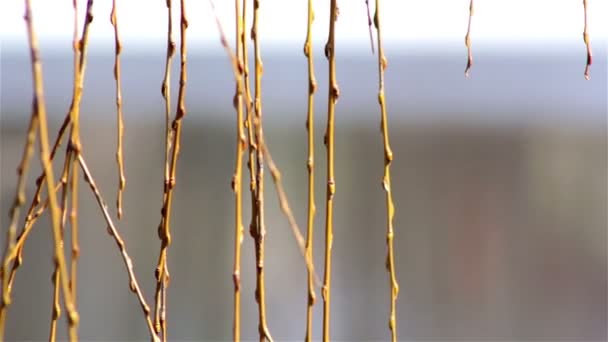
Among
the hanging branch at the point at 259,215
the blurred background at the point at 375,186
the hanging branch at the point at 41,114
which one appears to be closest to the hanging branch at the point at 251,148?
the hanging branch at the point at 259,215

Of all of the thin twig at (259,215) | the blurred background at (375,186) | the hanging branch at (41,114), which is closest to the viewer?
the hanging branch at (41,114)

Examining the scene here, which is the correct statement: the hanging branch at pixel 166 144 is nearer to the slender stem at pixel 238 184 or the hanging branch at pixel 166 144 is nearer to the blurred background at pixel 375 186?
the slender stem at pixel 238 184

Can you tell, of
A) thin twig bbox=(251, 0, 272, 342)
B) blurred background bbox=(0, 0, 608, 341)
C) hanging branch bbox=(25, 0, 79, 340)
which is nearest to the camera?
hanging branch bbox=(25, 0, 79, 340)

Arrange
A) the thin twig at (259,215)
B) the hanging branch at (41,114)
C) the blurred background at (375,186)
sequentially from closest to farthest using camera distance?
the hanging branch at (41,114) → the thin twig at (259,215) → the blurred background at (375,186)

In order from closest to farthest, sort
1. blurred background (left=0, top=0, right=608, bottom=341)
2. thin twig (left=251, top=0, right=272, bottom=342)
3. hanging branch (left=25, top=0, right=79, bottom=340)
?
hanging branch (left=25, top=0, right=79, bottom=340) → thin twig (left=251, top=0, right=272, bottom=342) → blurred background (left=0, top=0, right=608, bottom=341)

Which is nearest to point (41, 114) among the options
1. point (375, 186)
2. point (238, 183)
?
point (238, 183)

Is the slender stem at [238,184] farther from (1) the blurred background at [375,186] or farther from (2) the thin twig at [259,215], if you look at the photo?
(1) the blurred background at [375,186]

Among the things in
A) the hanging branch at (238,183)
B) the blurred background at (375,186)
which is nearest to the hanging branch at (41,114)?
the hanging branch at (238,183)

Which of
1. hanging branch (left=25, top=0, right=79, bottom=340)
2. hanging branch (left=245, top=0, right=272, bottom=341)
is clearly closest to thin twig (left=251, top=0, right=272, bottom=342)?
hanging branch (left=245, top=0, right=272, bottom=341)

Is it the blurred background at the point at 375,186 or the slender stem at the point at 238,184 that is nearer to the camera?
the slender stem at the point at 238,184

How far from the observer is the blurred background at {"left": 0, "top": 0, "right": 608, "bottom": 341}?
8.32 feet

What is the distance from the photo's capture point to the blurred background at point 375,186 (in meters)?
2.54

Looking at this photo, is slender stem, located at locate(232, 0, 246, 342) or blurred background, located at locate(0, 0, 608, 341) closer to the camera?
slender stem, located at locate(232, 0, 246, 342)

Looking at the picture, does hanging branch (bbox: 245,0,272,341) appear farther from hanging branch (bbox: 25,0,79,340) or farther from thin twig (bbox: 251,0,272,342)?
hanging branch (bbox: 25,0,79,340)
